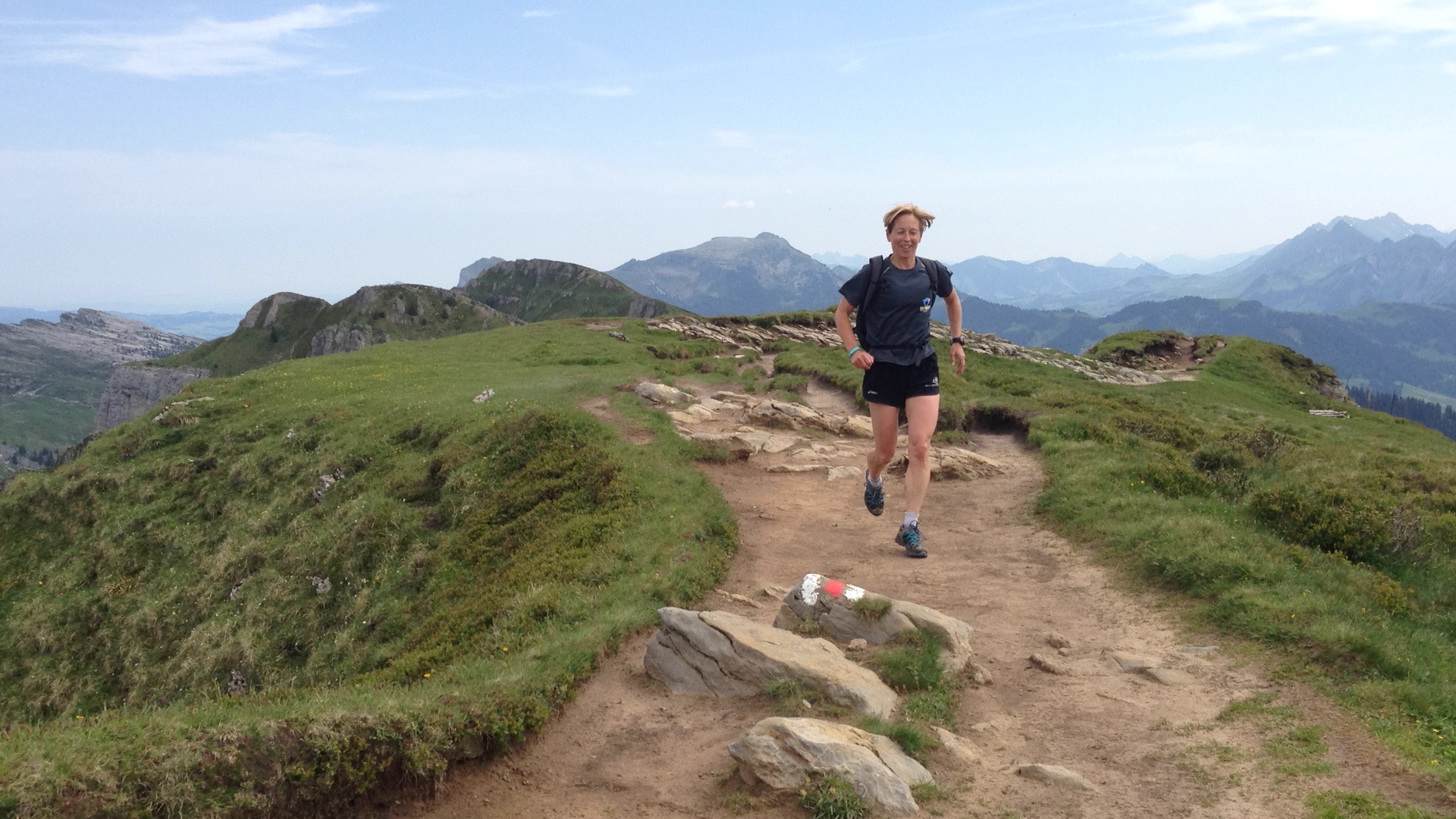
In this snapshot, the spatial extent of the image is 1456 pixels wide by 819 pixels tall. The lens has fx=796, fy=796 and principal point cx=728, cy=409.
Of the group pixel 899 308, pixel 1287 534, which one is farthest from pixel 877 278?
pixel 1287 534

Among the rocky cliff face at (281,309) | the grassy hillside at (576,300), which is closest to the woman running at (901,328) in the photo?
the grassy hillside at (576,300)

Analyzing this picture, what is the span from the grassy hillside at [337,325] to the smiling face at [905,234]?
126051 mm

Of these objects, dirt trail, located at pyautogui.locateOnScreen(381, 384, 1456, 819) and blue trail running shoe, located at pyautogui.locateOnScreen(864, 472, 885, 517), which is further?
blue trail running shoe, located at pyautogui.locateOnScreen(864, 472, 885, 517)

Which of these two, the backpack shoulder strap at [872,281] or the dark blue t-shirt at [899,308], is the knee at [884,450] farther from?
the backpack shoulder strap at [872,281]

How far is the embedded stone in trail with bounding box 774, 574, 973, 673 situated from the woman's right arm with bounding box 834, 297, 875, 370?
3.09 m

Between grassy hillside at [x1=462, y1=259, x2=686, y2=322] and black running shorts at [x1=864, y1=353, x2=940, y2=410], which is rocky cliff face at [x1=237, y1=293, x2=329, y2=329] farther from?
black running shorts at [x1=864, y1=353, x2=940, y2=410]

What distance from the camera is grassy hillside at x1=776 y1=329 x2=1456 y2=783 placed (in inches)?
336

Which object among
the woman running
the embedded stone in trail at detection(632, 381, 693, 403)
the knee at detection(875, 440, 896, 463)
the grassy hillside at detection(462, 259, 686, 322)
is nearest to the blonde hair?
the woman running

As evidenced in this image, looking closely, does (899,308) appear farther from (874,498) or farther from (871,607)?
(871,607)

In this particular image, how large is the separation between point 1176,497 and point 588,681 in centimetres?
1245

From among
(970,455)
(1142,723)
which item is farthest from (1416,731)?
(970,455)

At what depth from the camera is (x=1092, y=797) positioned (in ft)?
21.8

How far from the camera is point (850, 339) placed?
1154 cm

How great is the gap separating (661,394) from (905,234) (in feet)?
50.2
